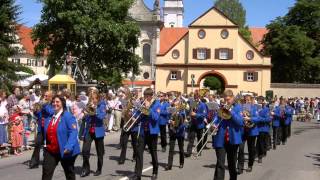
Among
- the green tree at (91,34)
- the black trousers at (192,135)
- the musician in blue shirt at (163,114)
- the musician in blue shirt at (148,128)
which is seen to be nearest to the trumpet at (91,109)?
the musician in blue shirt at (148,128)

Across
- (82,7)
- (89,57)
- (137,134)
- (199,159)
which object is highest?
(82,7)

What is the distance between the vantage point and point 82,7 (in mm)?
47125

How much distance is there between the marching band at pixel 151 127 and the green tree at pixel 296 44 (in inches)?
1910

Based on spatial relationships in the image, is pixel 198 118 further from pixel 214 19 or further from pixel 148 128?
pixel 214 19

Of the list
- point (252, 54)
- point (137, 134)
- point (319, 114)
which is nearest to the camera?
point (137, 134)

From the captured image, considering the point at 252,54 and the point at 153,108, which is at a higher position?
the point at 252,54

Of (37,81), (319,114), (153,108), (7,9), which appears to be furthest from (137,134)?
(319,114)

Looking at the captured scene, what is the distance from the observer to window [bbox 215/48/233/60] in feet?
213

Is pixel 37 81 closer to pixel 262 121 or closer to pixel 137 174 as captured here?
pixel 262 121

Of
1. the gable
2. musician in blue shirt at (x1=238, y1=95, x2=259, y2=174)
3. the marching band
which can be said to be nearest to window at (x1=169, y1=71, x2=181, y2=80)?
the gable

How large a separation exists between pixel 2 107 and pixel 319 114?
3200 cm

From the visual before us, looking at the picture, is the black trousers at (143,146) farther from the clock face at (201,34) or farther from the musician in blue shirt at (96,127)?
the clock face at (201,34)

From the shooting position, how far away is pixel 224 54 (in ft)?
213

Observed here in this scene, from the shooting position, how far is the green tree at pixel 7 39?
94.3 ft
